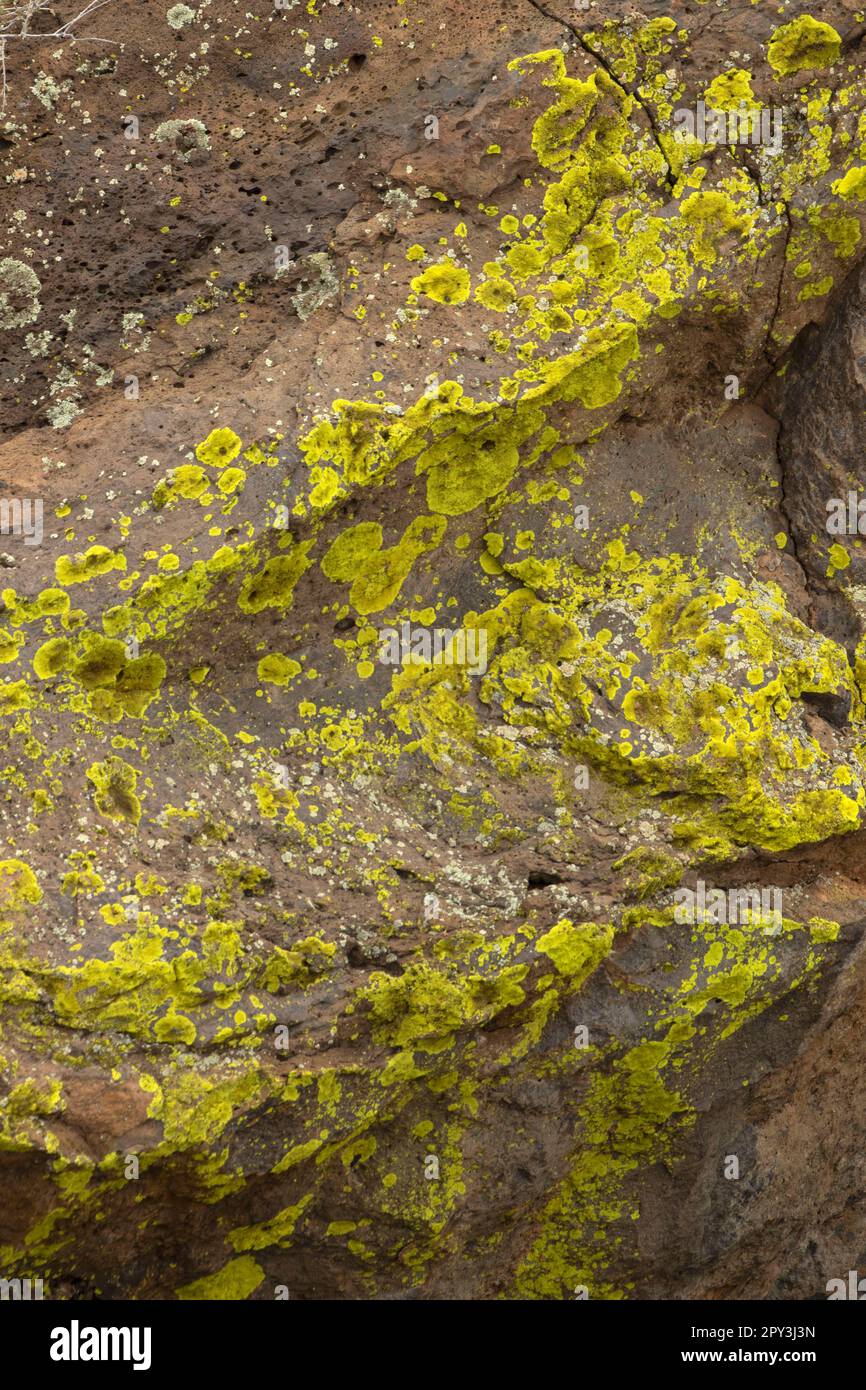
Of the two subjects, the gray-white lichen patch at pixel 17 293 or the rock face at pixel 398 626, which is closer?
the rock face at pixel 398 626

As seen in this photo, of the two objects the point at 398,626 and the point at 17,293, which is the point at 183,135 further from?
the point at 398,626

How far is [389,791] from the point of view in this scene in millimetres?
4773

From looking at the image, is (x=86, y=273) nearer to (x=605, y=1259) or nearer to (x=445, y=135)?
(x=445, y=135)

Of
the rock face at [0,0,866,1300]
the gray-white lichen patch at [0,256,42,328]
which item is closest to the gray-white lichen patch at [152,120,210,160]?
the rock face at [0,0,866,1300]

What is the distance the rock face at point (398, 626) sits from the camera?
4.41 meters

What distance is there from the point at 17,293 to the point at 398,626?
1737 millimetres

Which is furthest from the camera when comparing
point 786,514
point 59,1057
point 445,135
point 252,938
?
point 786,514

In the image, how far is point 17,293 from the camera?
472 centimetres

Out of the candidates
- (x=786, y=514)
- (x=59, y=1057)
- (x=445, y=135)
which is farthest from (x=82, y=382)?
(x=786, y=514)

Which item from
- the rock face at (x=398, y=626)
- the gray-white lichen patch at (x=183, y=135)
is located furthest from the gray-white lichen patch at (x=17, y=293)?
the gray-white lichen patch at (x=183, y=135)

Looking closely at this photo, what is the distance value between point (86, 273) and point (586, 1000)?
10.2ft

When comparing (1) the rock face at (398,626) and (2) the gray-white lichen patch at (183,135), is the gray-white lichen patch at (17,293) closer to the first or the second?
(1) the rock face at (398,626)

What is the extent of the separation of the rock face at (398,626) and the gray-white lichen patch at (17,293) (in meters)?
0.03

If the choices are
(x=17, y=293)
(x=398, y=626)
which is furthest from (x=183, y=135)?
(x=398, y=626)
